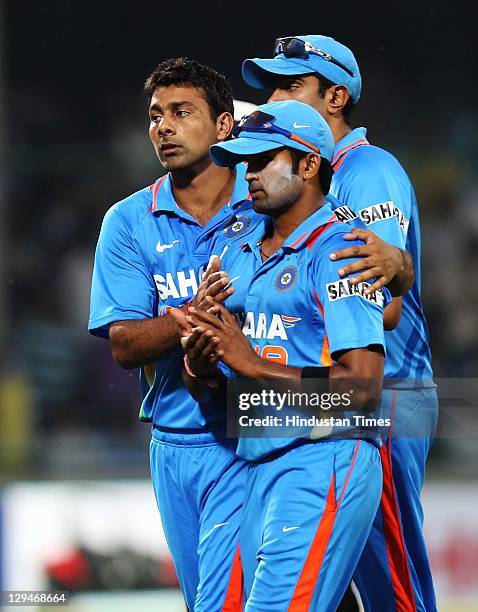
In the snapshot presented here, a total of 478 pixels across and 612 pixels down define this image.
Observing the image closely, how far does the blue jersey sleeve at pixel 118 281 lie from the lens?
133 inches

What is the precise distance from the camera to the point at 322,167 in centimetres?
297

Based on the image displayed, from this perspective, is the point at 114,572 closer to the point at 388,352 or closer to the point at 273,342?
the point at 388,352

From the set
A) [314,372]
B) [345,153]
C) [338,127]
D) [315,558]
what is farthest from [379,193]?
[315,558]

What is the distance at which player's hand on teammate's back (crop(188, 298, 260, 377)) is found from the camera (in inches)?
109

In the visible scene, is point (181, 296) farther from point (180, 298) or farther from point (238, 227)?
point (238, 227)

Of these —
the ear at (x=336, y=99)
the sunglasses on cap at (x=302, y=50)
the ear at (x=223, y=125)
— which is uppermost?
the sunglasses on cap at (x=302, y=50)

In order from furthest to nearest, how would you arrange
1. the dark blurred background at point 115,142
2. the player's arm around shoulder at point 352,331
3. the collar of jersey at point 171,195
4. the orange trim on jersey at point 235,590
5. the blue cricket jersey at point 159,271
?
the dark blurred background at point 115,142, the collar of jersey at point 171,195, the blue cricket jersey at point 159,271, the orange trim on jersey at point 235,590, the player's arm around shoulder at point 352,331

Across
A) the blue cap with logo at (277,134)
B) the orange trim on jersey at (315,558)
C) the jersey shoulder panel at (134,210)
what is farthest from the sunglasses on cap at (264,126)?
the orange trim on jersey at (315,558)

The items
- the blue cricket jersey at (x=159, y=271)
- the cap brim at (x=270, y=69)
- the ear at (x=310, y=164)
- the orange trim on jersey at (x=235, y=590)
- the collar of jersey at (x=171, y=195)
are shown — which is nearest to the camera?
the ear at (x=310, y=164)

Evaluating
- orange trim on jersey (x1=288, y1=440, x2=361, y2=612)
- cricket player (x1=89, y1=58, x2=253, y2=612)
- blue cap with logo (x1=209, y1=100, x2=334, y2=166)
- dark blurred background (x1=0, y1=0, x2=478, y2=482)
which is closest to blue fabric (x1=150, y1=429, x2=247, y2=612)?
cricket player (x1=89, y1=58, x2=253, y2=612)

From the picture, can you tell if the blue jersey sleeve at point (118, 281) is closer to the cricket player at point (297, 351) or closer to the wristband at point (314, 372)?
the cricket player at point (297, 351)

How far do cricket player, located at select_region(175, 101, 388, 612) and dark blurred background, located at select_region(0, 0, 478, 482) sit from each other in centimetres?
513

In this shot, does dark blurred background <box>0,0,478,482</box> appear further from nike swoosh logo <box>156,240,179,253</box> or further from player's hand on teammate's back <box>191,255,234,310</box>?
player's hand on teammate's back <box>191,255,234,310</box>

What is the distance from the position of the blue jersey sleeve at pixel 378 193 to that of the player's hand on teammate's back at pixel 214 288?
596mm
